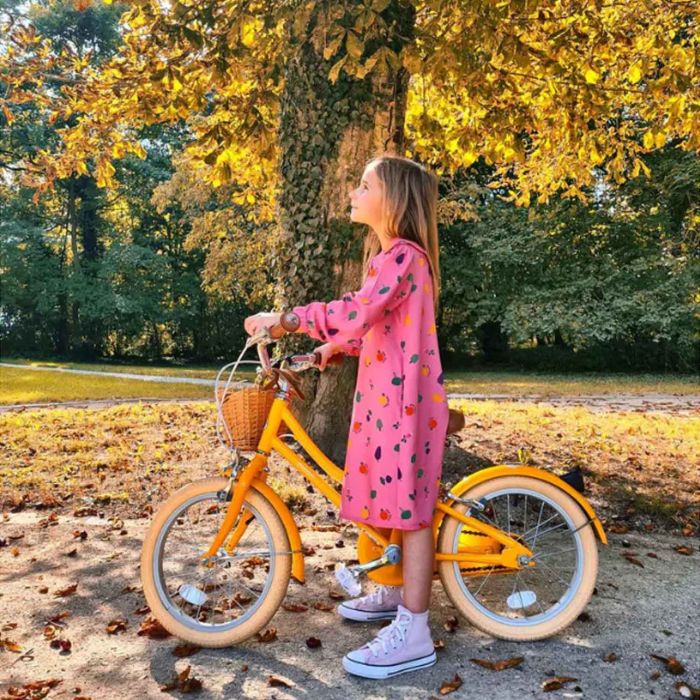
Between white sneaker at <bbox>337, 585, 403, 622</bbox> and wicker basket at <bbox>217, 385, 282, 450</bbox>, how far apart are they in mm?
917

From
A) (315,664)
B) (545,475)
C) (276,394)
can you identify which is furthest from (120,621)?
(545,475)

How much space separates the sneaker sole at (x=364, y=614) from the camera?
3.13 m

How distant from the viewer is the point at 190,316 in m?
27.6

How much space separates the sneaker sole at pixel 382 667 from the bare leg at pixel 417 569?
0.19m

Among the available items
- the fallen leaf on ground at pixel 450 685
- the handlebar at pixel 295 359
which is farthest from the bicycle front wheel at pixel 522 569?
the handlebar at pixel 295 359

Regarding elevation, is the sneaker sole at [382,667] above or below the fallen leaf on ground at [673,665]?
below

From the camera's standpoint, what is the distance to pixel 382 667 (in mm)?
2648

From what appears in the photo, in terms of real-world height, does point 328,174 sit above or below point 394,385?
above

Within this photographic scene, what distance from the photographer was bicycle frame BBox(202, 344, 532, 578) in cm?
284

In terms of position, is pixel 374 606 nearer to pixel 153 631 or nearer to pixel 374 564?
pixel 374 564

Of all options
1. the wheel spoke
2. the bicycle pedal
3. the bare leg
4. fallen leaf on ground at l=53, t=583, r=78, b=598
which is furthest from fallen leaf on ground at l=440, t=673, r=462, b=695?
fallen leaf on ground at l=53, t=583, r=78, b=598

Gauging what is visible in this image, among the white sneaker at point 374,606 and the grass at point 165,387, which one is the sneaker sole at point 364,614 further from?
the grass at point 165,387

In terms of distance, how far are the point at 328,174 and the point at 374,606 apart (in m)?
3.21

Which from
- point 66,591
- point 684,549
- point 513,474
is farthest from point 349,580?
point 684,549
